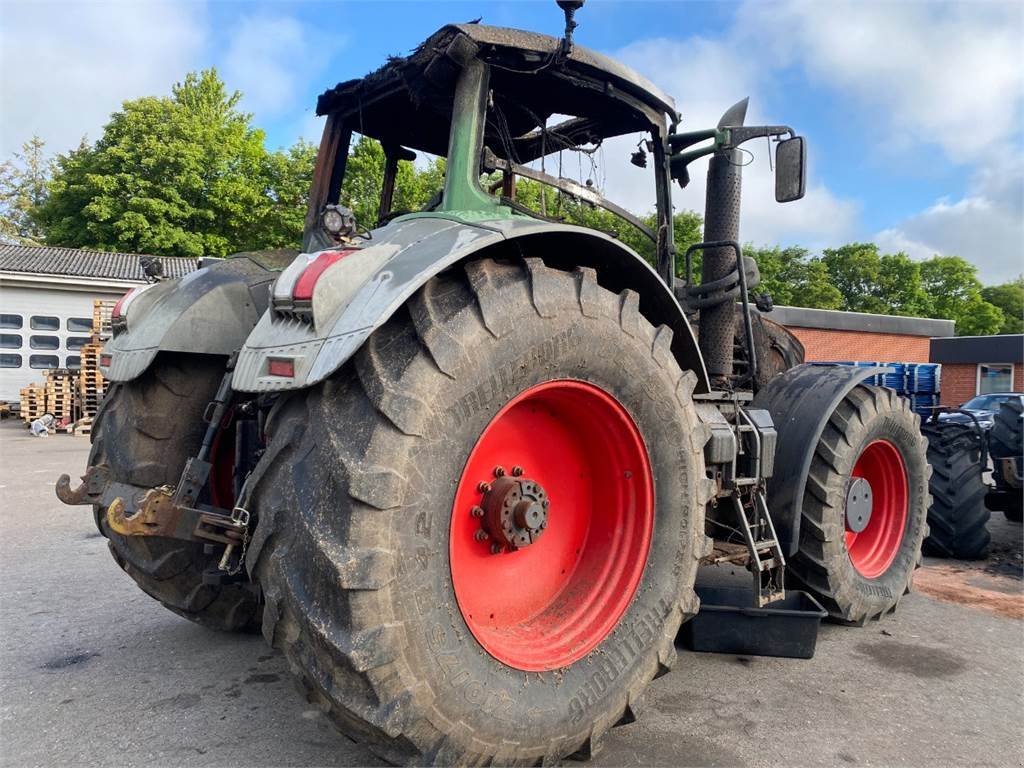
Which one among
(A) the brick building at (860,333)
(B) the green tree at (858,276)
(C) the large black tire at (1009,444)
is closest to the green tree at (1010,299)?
(B) the green tree at (858,276)

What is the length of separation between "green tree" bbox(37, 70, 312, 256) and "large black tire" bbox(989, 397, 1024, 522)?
24.3 meters

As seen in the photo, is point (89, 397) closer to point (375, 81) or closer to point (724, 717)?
point (375, 81)

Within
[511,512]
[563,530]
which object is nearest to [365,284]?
[511,512]

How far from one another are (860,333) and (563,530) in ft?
97.0

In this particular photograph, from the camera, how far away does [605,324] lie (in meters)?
2.70

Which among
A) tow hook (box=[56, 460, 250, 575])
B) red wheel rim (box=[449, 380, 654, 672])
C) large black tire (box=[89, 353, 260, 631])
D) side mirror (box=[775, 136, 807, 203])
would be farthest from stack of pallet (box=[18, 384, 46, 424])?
side mirror (box=[775, 136, 807, 203])

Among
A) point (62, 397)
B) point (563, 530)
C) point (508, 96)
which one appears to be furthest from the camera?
point (62, 397)

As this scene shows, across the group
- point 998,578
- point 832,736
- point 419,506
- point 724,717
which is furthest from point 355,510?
point 998,578

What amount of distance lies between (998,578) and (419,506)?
18.3 ft

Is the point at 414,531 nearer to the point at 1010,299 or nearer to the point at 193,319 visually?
the point at 193,319

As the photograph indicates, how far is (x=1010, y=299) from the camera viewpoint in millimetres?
54312

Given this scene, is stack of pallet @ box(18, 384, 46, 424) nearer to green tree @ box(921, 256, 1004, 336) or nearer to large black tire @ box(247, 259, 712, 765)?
large black tire @ box(247, 259, 712, 765)

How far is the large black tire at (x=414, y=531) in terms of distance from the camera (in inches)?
78.8

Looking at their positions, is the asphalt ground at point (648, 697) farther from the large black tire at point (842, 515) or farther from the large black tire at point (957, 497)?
the large black tire at point (957, 497)
